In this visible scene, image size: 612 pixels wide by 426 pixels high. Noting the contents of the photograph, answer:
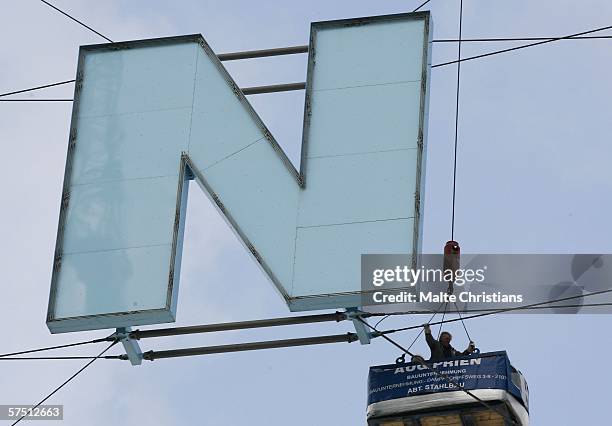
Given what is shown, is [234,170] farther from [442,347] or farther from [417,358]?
[442,347]

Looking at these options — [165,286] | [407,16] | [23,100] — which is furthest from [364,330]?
[23,100]

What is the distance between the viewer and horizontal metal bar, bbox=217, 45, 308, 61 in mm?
22953

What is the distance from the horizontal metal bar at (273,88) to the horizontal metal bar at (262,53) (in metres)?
0.42

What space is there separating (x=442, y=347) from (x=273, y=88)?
4.29 m

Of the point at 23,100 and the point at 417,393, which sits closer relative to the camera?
the point at 417,393

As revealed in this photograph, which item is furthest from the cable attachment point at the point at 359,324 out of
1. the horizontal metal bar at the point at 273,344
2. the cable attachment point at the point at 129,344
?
the cable attachment point at the point at 129,344

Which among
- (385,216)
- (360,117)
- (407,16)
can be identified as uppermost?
(407,16)

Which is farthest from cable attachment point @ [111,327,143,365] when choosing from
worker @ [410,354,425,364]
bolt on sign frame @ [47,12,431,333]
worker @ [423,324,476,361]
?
worker @ [423,324,476,361]

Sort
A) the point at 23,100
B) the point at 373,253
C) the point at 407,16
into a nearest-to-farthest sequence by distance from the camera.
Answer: the point at 373,253 → the point at 407,16 → the point at 23,100

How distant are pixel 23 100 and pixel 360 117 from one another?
5.43 meters

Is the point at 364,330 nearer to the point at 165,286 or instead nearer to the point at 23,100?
the point at 165,286

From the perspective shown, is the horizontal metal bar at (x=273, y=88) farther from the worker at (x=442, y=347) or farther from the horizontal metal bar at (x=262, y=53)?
the worker at (x=442, y=347)

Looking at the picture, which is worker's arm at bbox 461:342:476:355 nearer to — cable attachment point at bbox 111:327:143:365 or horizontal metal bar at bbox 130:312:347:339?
horizontal metal bar at bbox 130:312:347:339

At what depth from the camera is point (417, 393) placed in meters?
23.1
